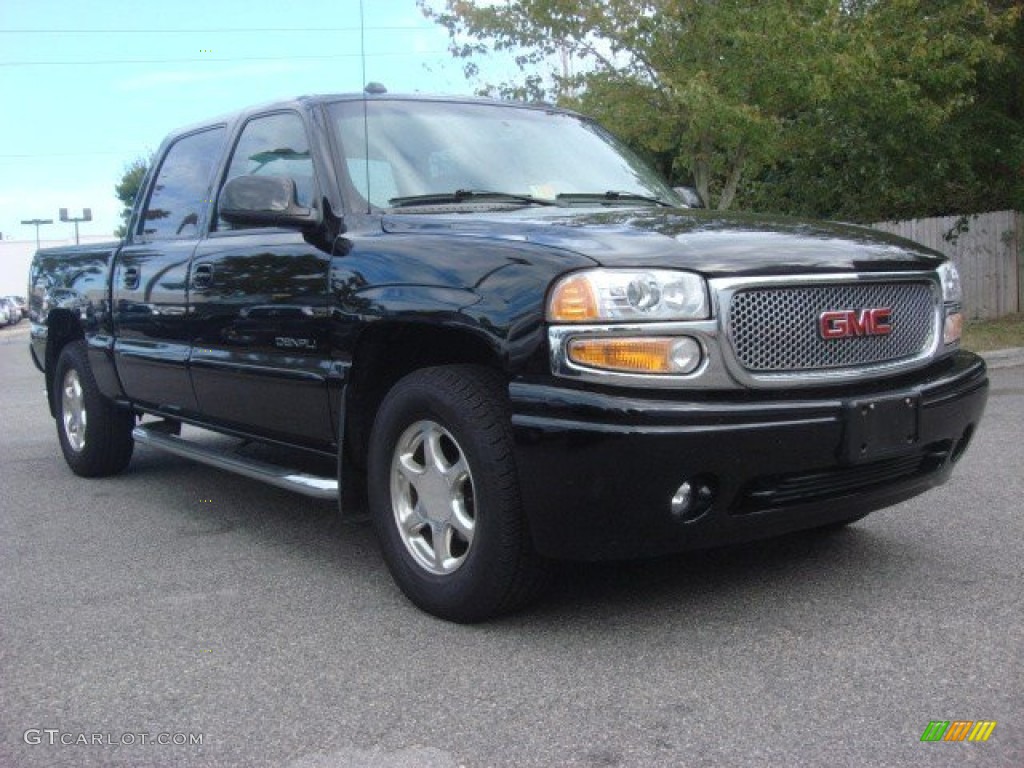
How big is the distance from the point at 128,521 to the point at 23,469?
201 cm

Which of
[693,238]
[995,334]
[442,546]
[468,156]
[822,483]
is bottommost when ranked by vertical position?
[995,334]

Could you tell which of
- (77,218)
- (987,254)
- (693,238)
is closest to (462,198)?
(693,238)

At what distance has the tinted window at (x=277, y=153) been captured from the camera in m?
4.62

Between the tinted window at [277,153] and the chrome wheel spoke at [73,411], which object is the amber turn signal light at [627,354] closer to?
the tinted window at [277,153]

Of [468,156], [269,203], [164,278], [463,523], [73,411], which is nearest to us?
[463,523]

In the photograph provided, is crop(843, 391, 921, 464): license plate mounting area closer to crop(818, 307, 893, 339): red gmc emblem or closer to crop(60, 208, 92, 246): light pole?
crop(818, 307, 893, 339): red gmc emblem

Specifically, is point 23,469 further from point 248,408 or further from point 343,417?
point 343,417

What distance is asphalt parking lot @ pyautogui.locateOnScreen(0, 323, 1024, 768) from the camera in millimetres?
2799

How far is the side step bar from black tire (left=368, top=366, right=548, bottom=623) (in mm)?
314

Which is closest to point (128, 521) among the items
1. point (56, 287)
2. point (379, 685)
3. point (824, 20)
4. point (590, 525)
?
point (56, 287)

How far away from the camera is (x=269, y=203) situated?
422 centimetres

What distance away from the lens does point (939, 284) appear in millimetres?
3939

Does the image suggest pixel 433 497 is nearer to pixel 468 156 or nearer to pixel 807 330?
pixel 807 330

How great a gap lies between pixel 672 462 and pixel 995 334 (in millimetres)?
12863
